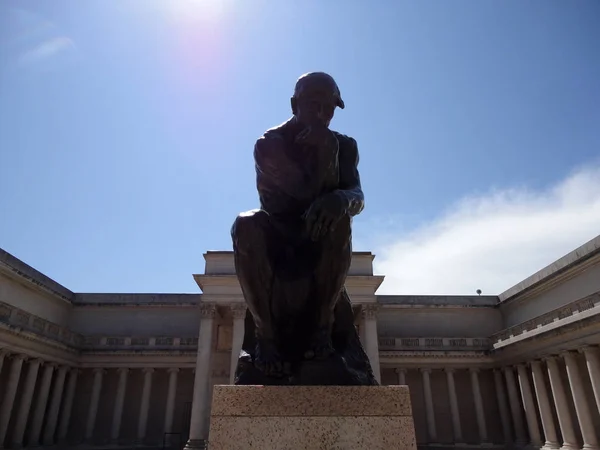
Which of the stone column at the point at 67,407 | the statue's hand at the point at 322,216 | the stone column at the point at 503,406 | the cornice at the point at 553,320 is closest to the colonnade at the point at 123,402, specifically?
the stone column at the point at 67,407

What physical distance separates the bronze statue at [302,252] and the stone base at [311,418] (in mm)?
468

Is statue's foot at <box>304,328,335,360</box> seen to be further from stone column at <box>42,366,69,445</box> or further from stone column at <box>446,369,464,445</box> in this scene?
stone column at <box>446,369,464,445</box>

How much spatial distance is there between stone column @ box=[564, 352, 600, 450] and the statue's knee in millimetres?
33296

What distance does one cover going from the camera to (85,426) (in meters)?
40.0

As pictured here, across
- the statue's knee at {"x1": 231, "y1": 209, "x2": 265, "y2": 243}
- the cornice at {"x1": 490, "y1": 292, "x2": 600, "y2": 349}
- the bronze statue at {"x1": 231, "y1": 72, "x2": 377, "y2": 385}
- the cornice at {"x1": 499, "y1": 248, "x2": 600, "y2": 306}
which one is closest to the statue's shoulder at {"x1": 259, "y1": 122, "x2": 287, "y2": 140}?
the bronze statue at {"x1": 231, "y1": 72, "x2": 377, "y2": 385}

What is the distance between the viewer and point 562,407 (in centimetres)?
3114

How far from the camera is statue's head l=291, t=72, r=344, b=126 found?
15.3ft

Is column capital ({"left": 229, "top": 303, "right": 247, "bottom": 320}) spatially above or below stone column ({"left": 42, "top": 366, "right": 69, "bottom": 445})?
above

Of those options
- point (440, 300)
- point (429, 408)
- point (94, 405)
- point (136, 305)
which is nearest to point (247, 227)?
point (429, 408)

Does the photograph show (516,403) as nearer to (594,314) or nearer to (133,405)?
(594,314)

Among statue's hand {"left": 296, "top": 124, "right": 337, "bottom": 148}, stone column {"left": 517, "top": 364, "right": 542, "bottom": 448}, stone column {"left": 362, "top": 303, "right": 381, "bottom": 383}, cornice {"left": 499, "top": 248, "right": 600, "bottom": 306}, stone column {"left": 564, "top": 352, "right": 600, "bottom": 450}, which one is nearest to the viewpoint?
statue's hand {"left": 296, "top": 124, "right": 337, "bottom": 148}

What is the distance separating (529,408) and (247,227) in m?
40.3

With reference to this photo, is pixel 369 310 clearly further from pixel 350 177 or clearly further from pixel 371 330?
pixel 350 177

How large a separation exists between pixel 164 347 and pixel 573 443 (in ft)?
112
